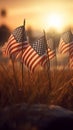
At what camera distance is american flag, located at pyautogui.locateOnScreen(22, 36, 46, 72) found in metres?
14.6

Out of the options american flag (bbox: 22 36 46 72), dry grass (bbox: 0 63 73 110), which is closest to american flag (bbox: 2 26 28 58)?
american flag (bbox: 22 36 46 72)

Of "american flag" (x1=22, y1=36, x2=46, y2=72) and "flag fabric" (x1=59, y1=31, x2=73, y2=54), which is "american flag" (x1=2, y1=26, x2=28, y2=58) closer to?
"american flag" (x1=22, y1=36, x2=46, y2=72)

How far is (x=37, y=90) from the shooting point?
12055mm

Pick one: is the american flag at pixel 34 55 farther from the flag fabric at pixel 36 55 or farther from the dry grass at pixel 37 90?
the dry grass at pixel 37 90

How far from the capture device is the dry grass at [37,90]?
1145 cm

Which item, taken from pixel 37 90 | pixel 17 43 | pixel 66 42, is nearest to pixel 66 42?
pixel 66 42

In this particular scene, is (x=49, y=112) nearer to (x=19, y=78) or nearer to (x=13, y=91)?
(x=13, y=91)

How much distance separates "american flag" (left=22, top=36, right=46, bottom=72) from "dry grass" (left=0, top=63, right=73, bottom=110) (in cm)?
55

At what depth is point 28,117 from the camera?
7199mm

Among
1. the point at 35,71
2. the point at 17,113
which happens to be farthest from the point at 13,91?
the point at 17,113

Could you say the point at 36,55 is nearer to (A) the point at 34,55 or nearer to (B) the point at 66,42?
(A) the point at 34,55

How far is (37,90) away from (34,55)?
2898 millimetres

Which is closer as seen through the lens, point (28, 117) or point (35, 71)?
point (28, 117)

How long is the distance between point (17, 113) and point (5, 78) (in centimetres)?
621
